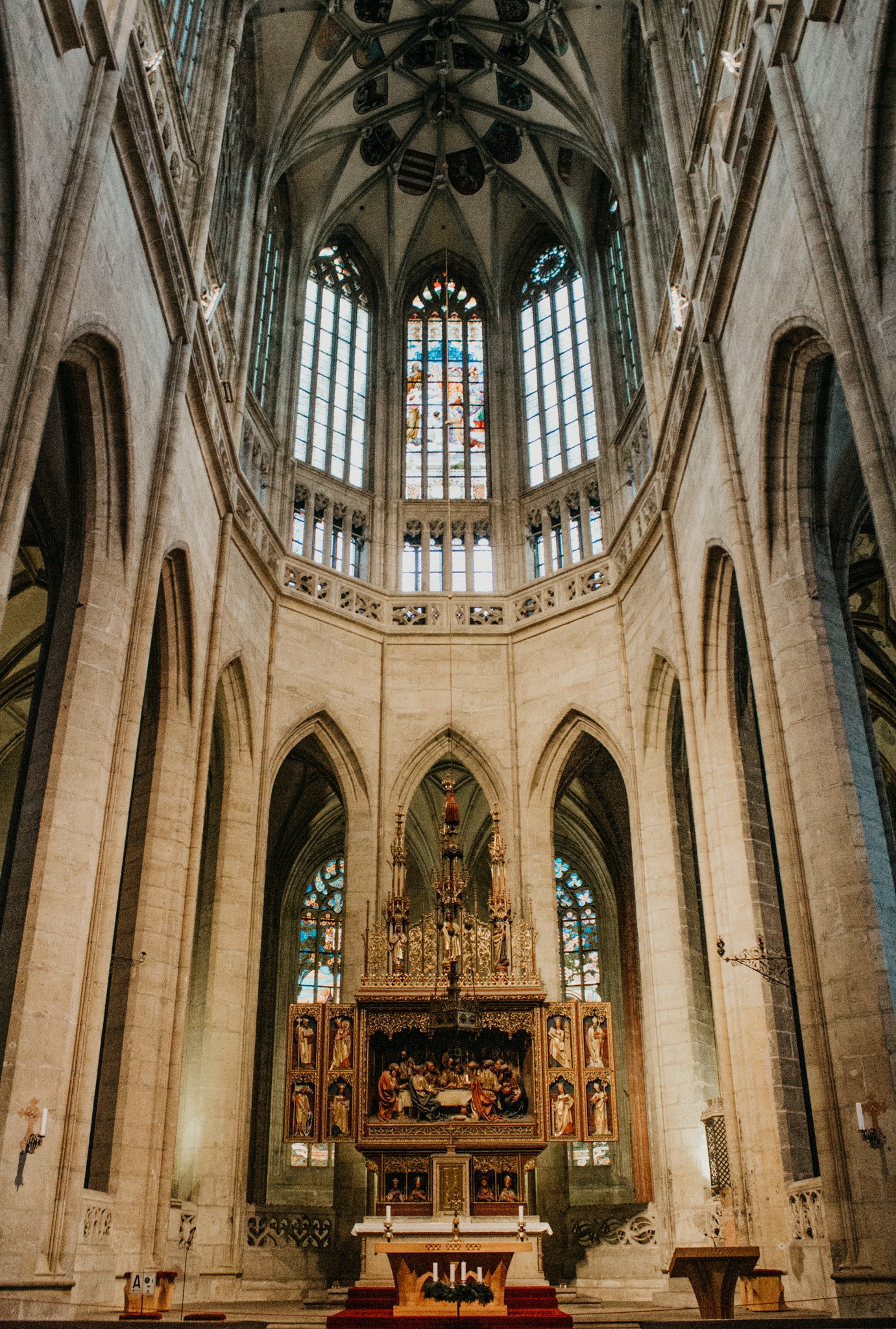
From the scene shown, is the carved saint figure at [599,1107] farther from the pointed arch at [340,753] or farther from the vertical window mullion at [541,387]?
the vertical window mullion at [541,387]

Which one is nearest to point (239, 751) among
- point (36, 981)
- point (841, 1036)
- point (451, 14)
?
point (36, 981)

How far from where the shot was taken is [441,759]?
2167 centimetres

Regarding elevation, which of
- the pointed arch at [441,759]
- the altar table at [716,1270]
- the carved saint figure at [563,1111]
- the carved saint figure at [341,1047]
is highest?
the pointed arch at [441,759]

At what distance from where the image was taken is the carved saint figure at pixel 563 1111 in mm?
16531

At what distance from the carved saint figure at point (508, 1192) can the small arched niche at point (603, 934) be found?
6016mm

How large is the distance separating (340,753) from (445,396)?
8946mm

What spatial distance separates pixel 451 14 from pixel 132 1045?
803 inches

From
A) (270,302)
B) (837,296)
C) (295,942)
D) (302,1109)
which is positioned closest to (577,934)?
(295,942)

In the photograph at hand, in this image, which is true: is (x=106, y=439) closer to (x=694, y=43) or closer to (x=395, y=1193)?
(x=395, y=1193)

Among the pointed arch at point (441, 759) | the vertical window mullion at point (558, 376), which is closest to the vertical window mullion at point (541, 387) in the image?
the vertical window mullion at point (558, 376)

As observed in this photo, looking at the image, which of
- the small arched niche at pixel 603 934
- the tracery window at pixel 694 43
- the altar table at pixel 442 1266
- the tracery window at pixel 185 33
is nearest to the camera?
the altar table at pixel 442 1266

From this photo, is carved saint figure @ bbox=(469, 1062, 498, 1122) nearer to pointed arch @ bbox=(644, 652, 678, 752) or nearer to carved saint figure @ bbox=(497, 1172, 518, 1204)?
carved saint figure @ bbox=(497, 1172, 518, 1204)

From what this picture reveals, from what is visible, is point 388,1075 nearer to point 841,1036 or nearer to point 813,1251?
point 813,1251

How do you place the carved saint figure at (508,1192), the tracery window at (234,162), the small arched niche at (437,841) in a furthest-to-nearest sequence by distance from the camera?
the small arched niche at (437,841) → the tracery window at (234,162) → the carved saint figure at (508,1192)
